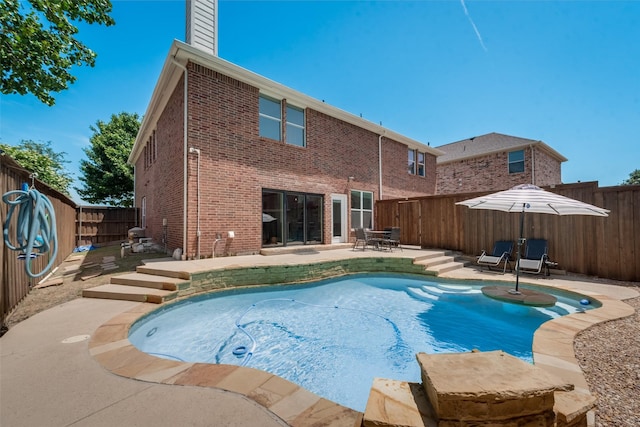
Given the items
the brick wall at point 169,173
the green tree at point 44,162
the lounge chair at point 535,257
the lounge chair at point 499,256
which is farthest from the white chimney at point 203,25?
the green tree at point 44,162

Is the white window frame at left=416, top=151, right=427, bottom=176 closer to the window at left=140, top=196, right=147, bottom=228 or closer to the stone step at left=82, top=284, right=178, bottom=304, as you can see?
the stone step at left=82, top=284, right=178, bottom=304

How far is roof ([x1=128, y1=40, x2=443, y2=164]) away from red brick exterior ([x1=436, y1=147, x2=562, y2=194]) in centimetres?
858

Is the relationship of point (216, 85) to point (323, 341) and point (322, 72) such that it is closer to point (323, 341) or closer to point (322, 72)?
point (322, 72)

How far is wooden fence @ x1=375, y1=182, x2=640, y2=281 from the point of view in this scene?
6488 millimetres

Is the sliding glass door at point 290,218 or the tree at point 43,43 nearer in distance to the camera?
the tree at point 43,43

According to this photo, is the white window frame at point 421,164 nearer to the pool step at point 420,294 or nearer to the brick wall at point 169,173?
the pool step at point 420,294

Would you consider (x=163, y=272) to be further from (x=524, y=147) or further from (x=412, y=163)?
(x=524, y=147)

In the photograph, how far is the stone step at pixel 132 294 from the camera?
4637 millimetres

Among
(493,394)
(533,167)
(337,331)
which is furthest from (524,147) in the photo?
(493,394)

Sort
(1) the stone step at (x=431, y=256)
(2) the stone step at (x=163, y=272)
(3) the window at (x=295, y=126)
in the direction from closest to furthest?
(2) the stone step at (x=163, y=272) → (1) the stone step at (x=431, y=256) → (3) the window at (x=295, y=126)

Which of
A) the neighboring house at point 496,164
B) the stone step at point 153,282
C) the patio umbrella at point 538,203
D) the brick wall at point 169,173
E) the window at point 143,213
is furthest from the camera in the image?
the neighboring house at point 496,164

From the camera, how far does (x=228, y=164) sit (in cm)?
814

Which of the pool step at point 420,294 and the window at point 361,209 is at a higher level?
the window at point 361,209

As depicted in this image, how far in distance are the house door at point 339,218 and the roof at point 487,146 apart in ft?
38.8
